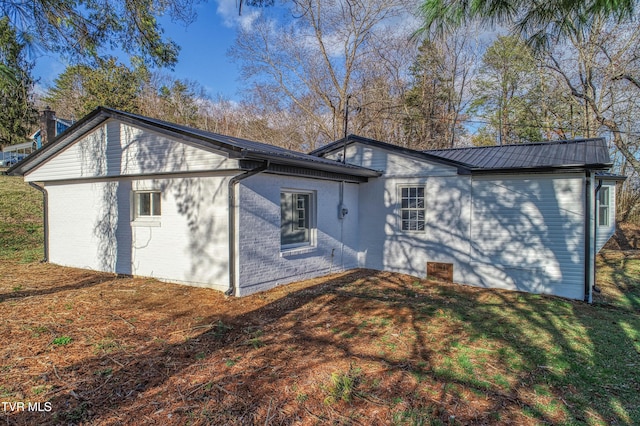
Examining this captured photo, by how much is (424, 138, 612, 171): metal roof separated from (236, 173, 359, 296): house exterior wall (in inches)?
134

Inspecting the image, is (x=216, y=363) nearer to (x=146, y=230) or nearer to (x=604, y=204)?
(x=146, y=230)

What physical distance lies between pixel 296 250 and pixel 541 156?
632cm

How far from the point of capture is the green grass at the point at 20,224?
34.7 feet

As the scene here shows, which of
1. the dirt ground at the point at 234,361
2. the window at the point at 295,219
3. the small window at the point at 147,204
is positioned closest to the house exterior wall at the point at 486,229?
the window at the point at 295,219

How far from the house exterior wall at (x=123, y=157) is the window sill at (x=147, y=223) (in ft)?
3.28

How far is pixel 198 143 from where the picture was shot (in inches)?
252

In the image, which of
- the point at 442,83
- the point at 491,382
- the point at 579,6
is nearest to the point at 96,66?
the point at 579,6

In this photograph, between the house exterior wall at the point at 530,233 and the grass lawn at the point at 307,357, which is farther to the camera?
the house exterior wall at the point at 530,233

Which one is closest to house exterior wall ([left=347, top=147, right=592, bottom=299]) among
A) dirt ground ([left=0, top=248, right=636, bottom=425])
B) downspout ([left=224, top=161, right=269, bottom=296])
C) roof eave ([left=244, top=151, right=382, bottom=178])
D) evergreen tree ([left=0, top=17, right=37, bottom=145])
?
roof eave ([left=244, top=151, right=382, bottom=178])

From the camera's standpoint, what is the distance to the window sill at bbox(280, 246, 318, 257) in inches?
292

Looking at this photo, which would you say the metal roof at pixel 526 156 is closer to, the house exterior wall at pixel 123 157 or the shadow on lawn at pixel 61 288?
the house exterior wall at pixel 123 157

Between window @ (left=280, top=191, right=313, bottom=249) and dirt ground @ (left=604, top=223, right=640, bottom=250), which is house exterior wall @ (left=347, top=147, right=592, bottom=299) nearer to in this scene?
window @ (left=280, top=191, right=313, bottom=249)

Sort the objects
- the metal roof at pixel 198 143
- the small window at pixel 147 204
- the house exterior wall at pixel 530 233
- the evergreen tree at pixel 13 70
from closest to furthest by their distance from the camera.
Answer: the evergreen tree at pixel 13 70, the metal roof at pixel 198 143, the small window at pixel 147 204, the house exterior wall at pixel 530 233

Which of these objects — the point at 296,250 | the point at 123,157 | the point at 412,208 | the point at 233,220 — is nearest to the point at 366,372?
the point at 233,220
